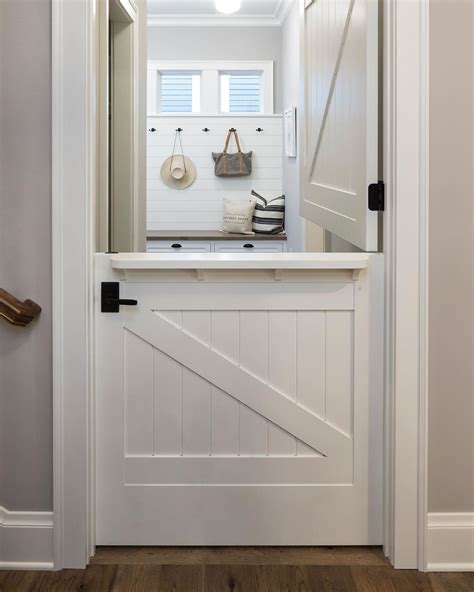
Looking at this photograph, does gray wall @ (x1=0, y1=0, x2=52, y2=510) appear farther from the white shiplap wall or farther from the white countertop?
the white shiplap wall

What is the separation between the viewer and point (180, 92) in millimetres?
7051

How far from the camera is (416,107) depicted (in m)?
2.25

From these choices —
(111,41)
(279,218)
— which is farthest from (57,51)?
(279,218)

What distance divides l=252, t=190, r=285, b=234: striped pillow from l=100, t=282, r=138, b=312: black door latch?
421 cm

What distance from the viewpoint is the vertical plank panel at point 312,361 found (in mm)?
2420

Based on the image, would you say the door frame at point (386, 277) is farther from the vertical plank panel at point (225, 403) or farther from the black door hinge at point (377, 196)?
the vertical plank panel at point (225, 403)

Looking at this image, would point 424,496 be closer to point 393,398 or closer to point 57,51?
point 393,398

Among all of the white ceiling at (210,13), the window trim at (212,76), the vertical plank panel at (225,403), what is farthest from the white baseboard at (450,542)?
the window trim at (212,76)

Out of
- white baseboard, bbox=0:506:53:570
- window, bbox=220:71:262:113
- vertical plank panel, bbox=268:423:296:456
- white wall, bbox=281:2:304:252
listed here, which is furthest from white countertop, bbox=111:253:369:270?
window, bbox=220:71:262:113

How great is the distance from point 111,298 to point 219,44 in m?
5.13

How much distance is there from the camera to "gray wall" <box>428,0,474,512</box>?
2.27m

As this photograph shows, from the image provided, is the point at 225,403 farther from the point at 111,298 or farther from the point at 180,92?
the point at 180,92

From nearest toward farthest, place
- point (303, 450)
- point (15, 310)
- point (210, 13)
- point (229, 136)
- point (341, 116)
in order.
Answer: point (15, 310) < point (303, 450) < point (341, 116) < point (210, 13) < point (229, 136)

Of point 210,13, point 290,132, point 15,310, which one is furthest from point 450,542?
point 210,13
